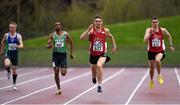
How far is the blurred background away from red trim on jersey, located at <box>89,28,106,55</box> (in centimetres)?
2722

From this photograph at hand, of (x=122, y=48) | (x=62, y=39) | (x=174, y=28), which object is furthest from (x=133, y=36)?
(x=62, y=39)

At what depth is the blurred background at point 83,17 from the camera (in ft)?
159

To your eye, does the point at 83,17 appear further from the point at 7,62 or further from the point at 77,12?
the point at 7,62

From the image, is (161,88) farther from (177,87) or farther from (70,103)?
(70,103)

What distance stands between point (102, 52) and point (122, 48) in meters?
26.9

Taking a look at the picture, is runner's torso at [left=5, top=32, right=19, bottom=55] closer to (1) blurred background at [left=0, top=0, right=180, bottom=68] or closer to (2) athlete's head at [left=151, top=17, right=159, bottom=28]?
(2) athlete's head at [left=151, top=17, right=159, bottom=28]

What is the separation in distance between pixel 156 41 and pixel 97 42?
2091 millimetres

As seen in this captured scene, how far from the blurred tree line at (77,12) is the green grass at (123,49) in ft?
6.21

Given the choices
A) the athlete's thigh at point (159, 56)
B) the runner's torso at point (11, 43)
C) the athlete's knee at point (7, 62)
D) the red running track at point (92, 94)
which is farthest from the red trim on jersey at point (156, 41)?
the athlete's knee at point (7, 62)

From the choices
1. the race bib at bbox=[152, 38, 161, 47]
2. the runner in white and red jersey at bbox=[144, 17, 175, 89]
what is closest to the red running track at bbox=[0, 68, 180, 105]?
the runner in white and red jersey at bbox=[144, 17, 175, 89]

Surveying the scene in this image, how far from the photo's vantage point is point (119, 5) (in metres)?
55.3

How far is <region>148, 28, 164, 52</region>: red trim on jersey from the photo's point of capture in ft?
54.3

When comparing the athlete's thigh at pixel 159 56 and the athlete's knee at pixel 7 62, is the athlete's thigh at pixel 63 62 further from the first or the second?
the athlete's thigh at pixel 159 56

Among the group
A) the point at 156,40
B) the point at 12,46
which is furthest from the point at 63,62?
the point at 156,40
